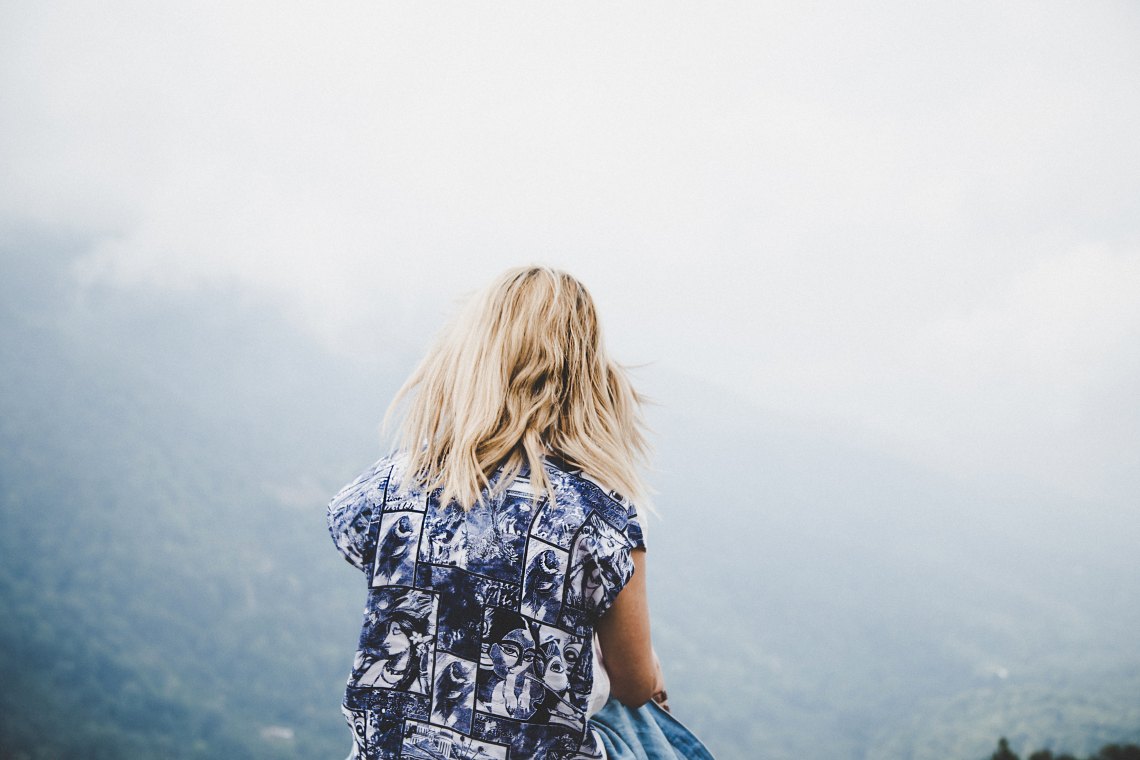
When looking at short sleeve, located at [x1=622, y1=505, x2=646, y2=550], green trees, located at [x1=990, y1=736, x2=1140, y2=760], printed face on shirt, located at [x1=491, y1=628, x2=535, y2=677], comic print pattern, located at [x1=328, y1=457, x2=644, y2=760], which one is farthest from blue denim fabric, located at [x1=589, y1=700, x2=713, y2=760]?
green trees, located at [x1=990, y1=736, x2=1140, y2=760]

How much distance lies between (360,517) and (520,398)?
0.45 meters

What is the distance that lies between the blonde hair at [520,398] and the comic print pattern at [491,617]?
6 cm

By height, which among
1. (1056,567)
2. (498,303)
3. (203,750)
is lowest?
(498,303)

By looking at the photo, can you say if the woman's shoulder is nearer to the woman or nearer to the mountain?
the woman

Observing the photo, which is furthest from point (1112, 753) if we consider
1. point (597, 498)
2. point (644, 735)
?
point (597, 498)

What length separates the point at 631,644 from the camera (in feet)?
4.27

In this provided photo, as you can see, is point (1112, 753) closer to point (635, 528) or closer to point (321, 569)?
point (635, 528)

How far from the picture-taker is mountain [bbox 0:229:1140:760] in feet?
173

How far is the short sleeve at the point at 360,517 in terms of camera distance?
4.21 feet

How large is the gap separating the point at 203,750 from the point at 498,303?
6347cm

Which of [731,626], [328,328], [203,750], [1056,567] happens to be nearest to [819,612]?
[731,626]

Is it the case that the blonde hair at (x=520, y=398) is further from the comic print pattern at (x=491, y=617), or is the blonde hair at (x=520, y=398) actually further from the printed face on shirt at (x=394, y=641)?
the printed face on shirt at (x=394, y=641)

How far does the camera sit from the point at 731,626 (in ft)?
291

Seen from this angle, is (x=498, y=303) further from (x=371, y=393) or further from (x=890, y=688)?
(x=371, y=393)
